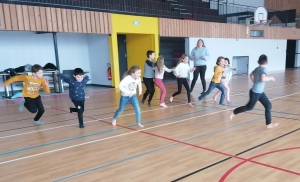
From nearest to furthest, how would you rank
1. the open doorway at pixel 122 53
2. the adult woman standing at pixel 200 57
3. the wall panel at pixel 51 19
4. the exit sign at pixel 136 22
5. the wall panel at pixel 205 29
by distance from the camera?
the adult woman standing at pixel 200 57, the wall panel at pixel 51 19, the exit sign at pixel 136 22, the wall panel at pixel 205 29, the open doorway at pixel 122 53

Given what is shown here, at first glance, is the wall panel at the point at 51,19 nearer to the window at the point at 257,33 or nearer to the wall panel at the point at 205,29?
the wall panel at the point at 205,29

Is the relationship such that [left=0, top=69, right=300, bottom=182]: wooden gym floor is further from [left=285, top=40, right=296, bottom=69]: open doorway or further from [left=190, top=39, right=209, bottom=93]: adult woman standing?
[left=285, top=40, right=296, bottom=69]: open doorway

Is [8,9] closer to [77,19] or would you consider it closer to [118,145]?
[77,19]

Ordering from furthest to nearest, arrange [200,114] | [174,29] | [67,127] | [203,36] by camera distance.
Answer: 1. [203,36]
2. [174,29]
3. [200,114]
4. [67,127]

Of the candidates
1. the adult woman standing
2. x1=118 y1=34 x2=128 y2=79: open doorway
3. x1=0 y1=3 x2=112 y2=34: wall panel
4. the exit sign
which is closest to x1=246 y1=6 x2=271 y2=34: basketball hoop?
the exit sign

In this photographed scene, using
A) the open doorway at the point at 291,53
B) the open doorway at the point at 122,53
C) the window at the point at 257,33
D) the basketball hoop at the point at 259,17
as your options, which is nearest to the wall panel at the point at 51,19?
the open doorway at the point at 122,53

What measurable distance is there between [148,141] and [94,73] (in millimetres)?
8544

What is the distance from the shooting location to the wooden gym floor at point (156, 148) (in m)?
2.83

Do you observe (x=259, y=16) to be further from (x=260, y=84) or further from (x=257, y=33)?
(x=260, y=84)

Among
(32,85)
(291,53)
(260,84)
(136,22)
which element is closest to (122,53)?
(136,22)

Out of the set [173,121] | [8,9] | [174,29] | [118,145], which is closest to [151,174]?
[118,145]

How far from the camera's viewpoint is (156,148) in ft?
11.9

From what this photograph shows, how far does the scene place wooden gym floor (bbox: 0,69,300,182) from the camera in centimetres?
283

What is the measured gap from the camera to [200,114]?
18.3 ft
